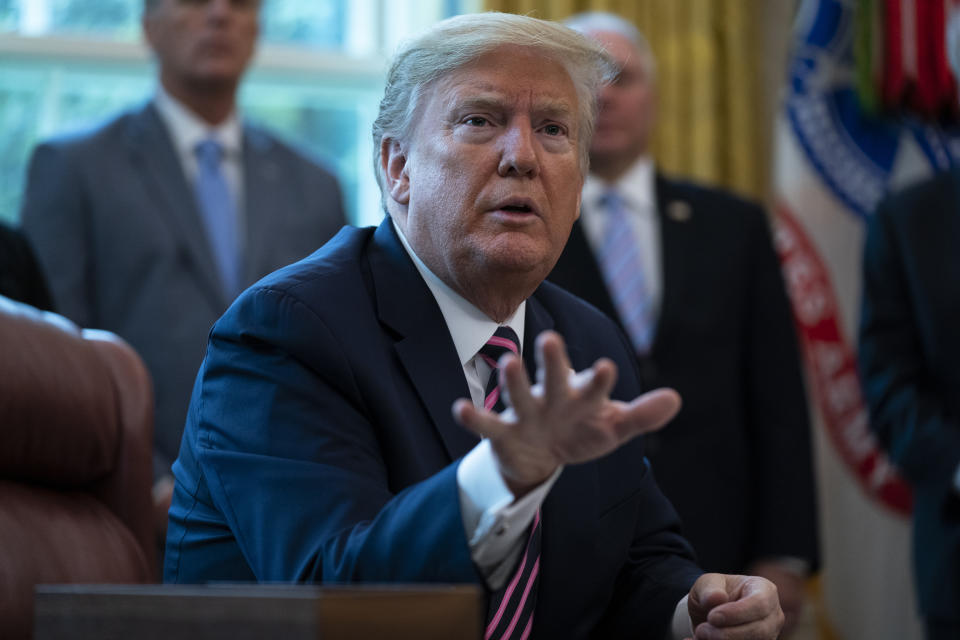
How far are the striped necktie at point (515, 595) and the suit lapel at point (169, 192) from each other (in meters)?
1.62

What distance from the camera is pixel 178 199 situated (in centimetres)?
322

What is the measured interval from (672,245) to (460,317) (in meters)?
1.59

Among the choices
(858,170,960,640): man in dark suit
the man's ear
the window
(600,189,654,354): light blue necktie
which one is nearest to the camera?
the man's ear

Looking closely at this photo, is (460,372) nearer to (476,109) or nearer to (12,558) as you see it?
(476,109)

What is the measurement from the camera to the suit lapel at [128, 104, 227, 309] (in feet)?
10.4

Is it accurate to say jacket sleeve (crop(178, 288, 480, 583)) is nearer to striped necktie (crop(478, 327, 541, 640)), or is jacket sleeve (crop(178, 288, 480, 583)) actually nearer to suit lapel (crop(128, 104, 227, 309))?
striped necktie (crop(478, 327, 541, 640))

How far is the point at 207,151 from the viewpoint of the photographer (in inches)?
133

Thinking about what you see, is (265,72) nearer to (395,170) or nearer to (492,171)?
(395,170)

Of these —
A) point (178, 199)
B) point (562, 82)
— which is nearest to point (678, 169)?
point (178, 199)

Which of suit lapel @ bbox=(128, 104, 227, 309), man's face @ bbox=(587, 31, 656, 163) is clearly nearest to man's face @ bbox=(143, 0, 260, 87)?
suit lapel @ bbox=(128, 104, 227, 309)

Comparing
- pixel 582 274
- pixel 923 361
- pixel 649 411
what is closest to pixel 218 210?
pixel 582 274

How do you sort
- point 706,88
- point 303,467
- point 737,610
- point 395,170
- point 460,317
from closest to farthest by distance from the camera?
point 303,467
point 737,610
point 460,317
point 395,170
point 706,88

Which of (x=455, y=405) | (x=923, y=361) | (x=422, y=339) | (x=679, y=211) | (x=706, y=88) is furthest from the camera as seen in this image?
(x=706, y=88)

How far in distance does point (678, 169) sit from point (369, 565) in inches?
124
